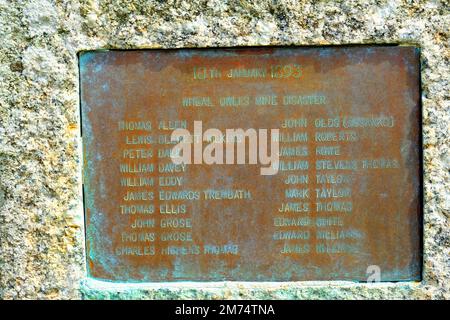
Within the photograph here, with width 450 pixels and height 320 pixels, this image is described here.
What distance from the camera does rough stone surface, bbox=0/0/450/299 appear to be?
259cm

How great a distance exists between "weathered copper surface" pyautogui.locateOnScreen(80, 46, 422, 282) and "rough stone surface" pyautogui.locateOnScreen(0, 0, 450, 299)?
0.06 m

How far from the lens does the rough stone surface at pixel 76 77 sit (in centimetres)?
259

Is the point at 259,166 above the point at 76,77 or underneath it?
underneath

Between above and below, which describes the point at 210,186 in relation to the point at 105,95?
below

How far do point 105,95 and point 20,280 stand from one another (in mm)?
940

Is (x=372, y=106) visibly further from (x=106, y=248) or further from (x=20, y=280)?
(x=20, y=280)

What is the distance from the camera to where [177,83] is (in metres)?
2.61

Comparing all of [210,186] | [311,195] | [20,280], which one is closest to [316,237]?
[311,195]

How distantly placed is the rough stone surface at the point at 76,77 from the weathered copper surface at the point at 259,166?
0.06 m

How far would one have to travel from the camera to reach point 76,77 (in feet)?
8.55

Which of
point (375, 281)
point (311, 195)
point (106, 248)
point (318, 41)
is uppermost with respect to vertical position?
point (318, 41)

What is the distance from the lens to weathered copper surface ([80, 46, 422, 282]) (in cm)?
260

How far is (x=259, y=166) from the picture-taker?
263 cm

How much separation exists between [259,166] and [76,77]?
0.93m
